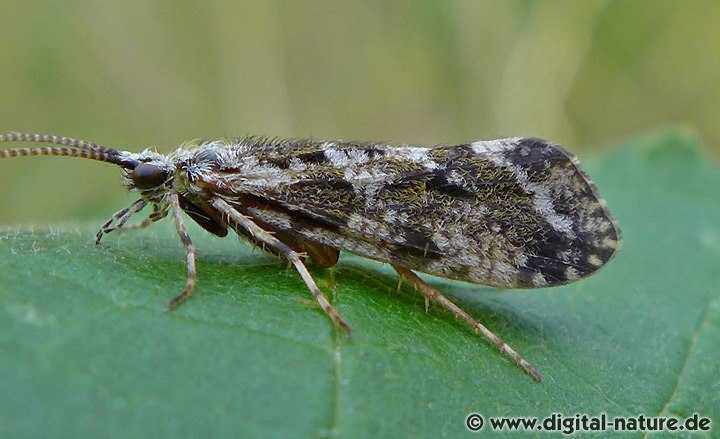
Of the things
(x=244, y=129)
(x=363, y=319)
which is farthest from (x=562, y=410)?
(x=244, y=129)

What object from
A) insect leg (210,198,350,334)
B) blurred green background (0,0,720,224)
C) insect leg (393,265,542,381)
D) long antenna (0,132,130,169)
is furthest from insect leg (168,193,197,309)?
blurred green background (0,0,720,224)

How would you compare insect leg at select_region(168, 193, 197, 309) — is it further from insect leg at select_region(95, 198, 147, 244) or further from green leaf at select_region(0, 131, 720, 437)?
insect leg at select_region(95, 198, 147, 244)

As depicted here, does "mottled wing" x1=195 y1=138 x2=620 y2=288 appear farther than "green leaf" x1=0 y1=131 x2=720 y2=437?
Yes

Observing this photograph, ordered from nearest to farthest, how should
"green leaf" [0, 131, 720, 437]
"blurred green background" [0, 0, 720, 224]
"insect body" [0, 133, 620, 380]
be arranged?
"green leaf" [0, 131, 720, 437] < "insect body" [0, 133, 620, 380] < "blurred green background" [0, 0, 720, 224]

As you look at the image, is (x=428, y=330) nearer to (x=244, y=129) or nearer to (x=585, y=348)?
(x=585, y=348)

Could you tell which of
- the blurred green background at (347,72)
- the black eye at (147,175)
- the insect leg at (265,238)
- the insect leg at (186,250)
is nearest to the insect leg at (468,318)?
the insect leg at (265,238)

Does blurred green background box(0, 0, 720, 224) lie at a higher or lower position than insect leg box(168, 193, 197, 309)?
higher

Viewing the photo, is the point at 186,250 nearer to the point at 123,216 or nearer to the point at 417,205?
the point at 123,216

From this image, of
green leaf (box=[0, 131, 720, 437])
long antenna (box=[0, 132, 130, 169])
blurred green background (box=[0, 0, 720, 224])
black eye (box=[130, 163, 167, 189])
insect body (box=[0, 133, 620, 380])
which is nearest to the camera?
green leaf (box=[0, 131, 720, 437])
